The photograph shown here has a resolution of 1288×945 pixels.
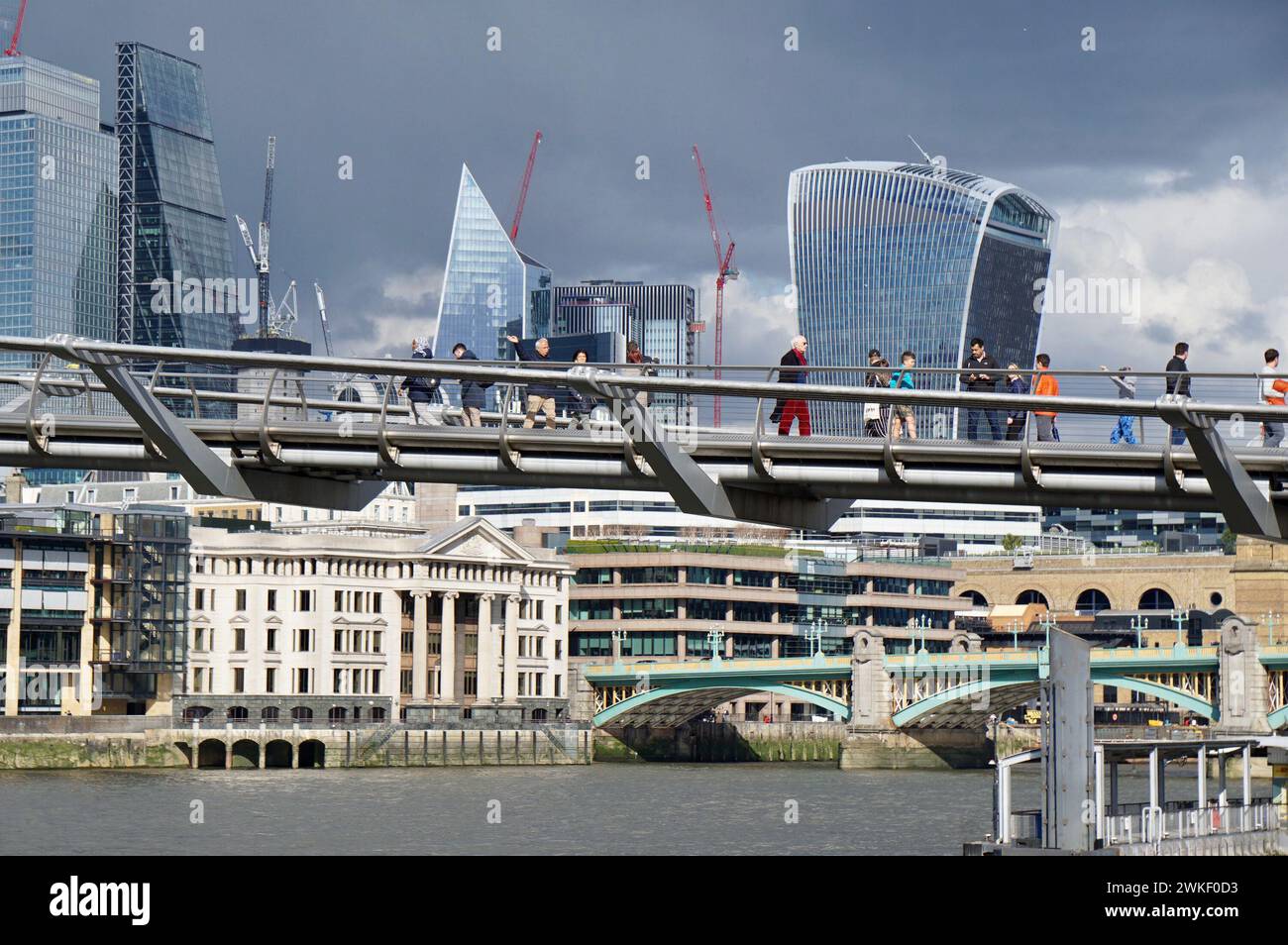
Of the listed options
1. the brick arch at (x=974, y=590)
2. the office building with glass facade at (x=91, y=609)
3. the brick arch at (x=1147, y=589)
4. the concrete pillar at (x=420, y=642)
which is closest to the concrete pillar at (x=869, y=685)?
the concrete pillar at (x=420, y=642)

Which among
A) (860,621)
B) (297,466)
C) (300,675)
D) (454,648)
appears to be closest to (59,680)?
(300,675)

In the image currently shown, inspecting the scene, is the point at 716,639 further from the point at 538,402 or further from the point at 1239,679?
the point at 538,402

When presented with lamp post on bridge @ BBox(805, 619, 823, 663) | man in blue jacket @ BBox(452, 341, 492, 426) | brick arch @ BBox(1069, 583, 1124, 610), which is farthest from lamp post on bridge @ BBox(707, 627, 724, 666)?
man in blue jacket @ BBox(452, 341, 492, 426)

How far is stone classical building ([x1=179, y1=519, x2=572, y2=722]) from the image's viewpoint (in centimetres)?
Result: 12106

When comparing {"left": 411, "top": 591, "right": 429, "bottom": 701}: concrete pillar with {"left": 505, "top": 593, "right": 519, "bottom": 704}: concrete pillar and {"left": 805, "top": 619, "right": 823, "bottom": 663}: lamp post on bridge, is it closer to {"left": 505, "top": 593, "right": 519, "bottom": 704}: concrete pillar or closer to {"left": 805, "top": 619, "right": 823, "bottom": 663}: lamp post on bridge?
{"left": 505, "top": 593, "right": 519, "bottom": 704}: concrete pillar

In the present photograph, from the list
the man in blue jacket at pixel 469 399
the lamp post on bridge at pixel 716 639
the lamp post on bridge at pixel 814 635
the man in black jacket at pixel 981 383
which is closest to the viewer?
the man in black jacket at pixel 981 383

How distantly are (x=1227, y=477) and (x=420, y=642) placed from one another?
335 ft

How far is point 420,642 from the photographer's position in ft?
422

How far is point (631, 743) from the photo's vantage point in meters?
126

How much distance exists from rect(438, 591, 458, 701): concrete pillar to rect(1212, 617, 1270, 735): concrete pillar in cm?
3987

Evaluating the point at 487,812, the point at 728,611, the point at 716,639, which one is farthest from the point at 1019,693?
the point at 487,812

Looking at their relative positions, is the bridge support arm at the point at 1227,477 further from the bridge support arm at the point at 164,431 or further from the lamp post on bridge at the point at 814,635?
the lamp post on bridge at the point at 814,635

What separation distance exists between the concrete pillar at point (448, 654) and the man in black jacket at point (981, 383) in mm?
95657

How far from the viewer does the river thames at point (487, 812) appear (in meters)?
58.1
